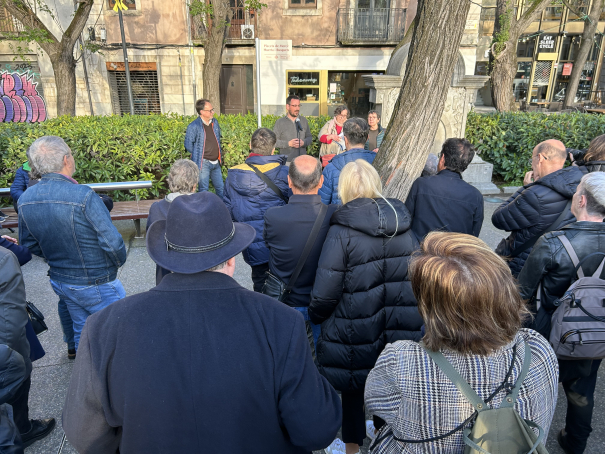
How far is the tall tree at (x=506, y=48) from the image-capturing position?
33.3 feet

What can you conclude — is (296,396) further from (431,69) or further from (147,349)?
(431,69)

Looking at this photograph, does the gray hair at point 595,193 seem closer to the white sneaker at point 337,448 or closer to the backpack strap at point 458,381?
the backpack strap at point 458,381

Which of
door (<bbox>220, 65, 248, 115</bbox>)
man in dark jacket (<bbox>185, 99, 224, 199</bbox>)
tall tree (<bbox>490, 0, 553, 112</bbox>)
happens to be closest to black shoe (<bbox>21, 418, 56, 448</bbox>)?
man in dark jacket (<bbox>185, 99, 224, 199</bbox>)

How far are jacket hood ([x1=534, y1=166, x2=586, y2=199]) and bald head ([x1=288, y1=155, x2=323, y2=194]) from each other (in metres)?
1.58

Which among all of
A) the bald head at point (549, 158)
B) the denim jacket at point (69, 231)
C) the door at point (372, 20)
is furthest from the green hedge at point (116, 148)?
the door at point (372, 20)

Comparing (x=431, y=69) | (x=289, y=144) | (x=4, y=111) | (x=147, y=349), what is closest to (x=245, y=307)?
(x=147, y=349)

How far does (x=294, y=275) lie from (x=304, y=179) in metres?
0.61

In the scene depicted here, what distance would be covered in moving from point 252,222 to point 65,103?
8.79 m

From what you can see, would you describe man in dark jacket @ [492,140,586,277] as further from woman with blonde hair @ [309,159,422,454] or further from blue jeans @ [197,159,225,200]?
blue jeans @ [197,159,225,200]

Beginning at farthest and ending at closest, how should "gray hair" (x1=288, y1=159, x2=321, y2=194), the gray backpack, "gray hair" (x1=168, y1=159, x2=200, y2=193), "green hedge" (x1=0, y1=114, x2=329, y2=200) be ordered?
"green hedge" (x1=0, y1=114, x2=329, y2=200)
"gray hair" (x1=168, y1=159, x2=200, y2=193)
"gray hair" (x1=288, y1=159, x2=321, y2=194)
the gray backpack

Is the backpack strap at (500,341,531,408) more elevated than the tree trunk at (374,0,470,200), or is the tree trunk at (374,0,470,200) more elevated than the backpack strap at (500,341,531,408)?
the tree trunk at (374,0,470,200)

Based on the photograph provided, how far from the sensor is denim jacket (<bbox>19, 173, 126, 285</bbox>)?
8.53 ft

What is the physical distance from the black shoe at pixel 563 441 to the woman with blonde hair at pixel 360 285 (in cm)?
114

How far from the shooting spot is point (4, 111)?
594 inches
